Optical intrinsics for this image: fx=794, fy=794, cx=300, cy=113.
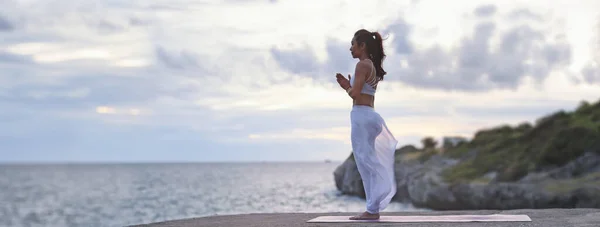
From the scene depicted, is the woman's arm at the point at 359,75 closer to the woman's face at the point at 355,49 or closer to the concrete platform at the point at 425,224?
the woman's face at the point at 355,49

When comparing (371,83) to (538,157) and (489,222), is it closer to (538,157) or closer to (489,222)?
(489,222)

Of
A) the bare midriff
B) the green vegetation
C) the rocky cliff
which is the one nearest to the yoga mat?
the bare midriff

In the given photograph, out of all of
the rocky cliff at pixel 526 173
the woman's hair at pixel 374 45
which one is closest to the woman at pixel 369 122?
the woman's hair at pixel 374 45

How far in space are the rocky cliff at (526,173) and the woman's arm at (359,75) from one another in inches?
779

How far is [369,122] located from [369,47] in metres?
1.05

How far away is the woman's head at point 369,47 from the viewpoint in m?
11.0

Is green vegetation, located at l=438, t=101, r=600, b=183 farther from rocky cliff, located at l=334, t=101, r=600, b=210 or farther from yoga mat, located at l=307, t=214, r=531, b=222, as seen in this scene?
yoga mat, located at l=307, t=214, r=531, b=222

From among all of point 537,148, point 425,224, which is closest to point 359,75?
point 425,224

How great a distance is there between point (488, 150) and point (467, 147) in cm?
880

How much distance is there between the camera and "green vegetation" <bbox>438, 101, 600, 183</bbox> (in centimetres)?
3753

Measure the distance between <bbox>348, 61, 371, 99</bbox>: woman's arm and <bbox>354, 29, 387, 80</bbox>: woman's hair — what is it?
0.23 m

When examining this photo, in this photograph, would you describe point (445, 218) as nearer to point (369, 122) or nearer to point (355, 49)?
point (369, 122)

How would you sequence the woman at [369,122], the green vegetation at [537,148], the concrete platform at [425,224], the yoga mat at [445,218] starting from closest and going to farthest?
the concrete platform at [425,224] → the yoga mat at [445,218] → the woman at [369,122] → the green vegetation at [537,148]

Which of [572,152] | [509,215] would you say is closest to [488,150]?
[572,152]
